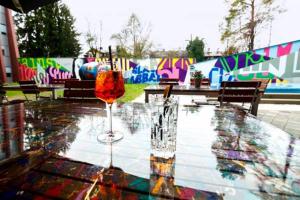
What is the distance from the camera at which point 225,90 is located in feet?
8.46

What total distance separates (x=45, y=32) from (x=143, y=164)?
21.0 metres

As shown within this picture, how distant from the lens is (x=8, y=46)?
40.7 feet

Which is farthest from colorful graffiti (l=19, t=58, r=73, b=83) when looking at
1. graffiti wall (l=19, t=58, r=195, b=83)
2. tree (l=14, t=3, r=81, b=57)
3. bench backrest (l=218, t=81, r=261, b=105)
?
bench backrest (l=218, t=81, r=261, b=105)

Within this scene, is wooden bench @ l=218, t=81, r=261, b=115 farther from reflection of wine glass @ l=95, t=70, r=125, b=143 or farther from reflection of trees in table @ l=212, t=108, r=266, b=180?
reflection of wine glass @ l=95, t=70, r=125, b=143

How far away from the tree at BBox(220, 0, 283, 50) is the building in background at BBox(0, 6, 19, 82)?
14.8 m

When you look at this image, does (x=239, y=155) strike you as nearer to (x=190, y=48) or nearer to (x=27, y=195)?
(x=27, y=195)

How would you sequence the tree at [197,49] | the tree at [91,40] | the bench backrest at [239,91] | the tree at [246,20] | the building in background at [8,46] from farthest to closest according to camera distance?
the tree at [197,49] < the tree at [91,40] < the building in background at [8,46] < the tree at [246,20] < the bench backrest at [239,91]

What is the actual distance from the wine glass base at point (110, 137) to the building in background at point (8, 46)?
48.4ft

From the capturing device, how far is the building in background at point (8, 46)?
12.1 metres

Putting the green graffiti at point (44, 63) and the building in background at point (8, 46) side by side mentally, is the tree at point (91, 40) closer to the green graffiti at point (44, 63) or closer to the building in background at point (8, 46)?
the building in background at point (8, 46)

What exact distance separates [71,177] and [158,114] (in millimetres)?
281

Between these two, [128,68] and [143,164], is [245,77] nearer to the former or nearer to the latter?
[128,68]

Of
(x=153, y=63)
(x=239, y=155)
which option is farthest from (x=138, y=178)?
(x=153, y=63)

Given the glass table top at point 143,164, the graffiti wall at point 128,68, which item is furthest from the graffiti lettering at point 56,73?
the glass table top at point 143,164
